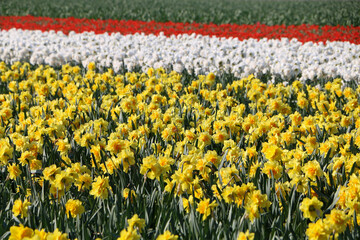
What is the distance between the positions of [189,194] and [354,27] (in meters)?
12.1

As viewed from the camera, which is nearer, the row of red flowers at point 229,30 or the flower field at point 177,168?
the flower field at point 177,168

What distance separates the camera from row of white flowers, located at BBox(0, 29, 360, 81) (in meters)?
6.35

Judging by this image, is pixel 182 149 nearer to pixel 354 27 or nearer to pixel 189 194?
pixel 189 194

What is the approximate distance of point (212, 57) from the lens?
23.2 feet

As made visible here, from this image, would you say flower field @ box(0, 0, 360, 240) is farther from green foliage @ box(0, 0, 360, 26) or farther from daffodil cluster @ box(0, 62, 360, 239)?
green foliage @ box(0, 0, 360, 26)

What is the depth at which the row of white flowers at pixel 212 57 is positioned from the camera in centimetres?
635

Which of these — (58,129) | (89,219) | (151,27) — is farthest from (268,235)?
(151,27)

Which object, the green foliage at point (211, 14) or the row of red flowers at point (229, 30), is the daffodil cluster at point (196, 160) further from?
the green foliage at point (211, 14)

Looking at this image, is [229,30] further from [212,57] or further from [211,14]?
[212,57]

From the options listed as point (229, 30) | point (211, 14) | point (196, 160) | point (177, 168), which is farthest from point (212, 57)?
point (211, 14)

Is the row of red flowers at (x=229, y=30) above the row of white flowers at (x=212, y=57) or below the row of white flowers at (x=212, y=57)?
above

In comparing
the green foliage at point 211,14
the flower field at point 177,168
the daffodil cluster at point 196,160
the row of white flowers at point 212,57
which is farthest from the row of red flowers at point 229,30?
the daffodil cluster at point 196,160

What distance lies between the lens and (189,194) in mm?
2447

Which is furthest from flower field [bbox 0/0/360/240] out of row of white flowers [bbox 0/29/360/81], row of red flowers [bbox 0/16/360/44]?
row of red flowers [bbox 0/16/360/44]
